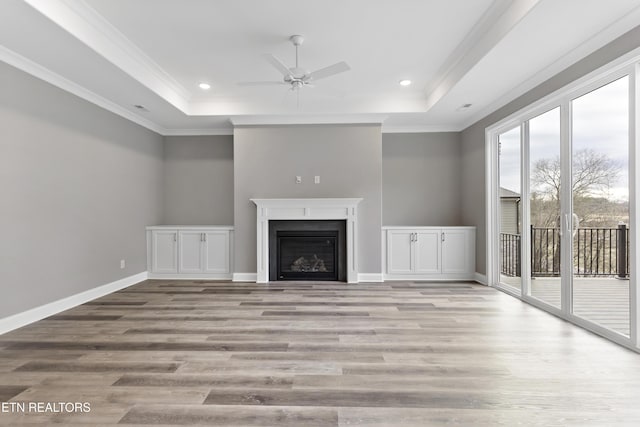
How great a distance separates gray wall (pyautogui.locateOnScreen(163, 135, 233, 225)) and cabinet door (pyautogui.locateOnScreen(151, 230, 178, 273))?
600 millimetres

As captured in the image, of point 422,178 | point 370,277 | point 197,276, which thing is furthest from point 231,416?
point 422,178

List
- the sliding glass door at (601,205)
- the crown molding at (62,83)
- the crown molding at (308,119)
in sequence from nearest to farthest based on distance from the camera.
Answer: the sliding glass door at (601,205) < the crown molding at (62,83) < the crown molding at (308,119)

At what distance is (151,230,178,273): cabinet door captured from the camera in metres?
5.38

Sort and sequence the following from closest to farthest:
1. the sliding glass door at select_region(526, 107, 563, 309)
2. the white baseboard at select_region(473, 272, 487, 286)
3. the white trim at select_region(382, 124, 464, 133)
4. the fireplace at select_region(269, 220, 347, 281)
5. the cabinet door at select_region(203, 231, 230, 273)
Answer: the sliding glass door at select_region(526, 107, 563, 309) < the white baseboard at select_region(473, 272, 487, 286) < the fireplace at select_region(269, 220, 347, 281) < the cabinet door at select_region(203, 231, 230, 273) < the white trim at select_region(382, 124, 464, 133)

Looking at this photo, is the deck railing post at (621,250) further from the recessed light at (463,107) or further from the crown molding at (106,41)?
the crown molding at (106,41)

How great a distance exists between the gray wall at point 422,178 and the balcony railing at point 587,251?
1.68 metres

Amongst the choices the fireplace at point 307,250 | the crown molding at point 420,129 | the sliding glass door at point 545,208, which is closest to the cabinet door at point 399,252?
the fireplace at point 307,250

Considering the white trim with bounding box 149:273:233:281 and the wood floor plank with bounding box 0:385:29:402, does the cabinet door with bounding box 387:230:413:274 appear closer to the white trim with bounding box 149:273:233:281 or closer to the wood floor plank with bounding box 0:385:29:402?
the white trim with bounding box 149:273:233:281

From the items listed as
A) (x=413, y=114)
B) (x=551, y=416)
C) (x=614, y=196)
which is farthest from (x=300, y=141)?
(x=551, y=416)

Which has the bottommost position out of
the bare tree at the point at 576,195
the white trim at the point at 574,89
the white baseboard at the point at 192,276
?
the white baseboard at the point at 192,276

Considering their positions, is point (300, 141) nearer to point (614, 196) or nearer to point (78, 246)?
point (78, 246)

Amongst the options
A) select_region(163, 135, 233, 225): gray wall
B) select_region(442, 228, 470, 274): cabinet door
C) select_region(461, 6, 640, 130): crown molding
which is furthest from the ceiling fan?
select_region(442, 228, 470, 274): cabinet door

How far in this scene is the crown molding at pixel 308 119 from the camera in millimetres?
5117

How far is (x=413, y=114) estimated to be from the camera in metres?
5.04
